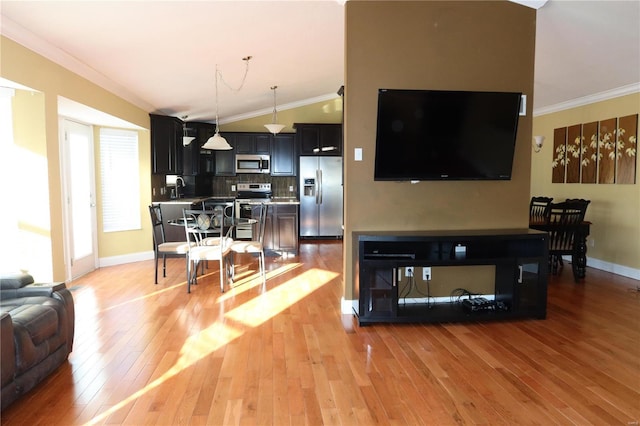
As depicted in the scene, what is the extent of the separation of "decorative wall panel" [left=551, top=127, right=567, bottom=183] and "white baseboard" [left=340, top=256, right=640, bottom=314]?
4.39ft

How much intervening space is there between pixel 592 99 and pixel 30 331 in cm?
703

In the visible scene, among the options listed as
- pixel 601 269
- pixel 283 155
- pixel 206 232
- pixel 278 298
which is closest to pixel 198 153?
pixel 283 155

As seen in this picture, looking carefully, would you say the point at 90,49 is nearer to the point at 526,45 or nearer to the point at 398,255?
the point at 398,255

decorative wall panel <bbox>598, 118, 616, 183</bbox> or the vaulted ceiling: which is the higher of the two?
the vaulted ceiling

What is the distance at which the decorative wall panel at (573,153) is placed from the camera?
20.2 feet

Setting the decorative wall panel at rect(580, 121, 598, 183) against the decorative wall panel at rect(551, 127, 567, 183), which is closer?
the decorative wall panel at rect(580, 121, 598, 183)

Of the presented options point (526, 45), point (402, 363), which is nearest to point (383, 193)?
point (402, 363)

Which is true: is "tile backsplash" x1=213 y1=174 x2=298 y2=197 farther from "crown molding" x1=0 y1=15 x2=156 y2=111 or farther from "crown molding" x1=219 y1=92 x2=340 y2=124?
"crown molding" x1=0 y1=15 x2=156 y2=111

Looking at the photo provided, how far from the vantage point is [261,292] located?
4629mm

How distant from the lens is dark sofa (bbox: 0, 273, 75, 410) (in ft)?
7.24

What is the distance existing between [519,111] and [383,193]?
4.94ft

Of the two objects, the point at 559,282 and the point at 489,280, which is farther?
the point at 559,282

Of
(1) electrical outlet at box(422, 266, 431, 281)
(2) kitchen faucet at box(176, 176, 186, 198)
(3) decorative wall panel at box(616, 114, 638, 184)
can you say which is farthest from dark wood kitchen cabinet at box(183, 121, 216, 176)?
(3) decorative wall panel at box(616, 114, 638, 184)

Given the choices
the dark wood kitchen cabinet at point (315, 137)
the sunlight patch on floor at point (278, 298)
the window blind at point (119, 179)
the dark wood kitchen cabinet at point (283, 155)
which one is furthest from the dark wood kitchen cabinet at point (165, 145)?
the sunlight patch on floor at point (278, 298)
